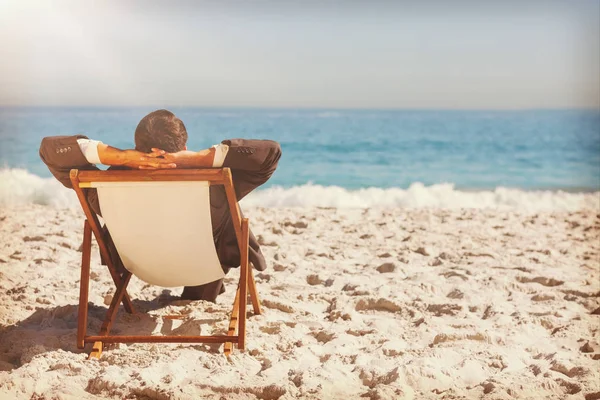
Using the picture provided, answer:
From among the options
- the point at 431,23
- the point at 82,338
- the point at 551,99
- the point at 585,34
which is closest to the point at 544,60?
the point at 551,99

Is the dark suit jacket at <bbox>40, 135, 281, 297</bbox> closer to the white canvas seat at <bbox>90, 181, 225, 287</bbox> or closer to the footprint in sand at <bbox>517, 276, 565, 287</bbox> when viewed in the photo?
the white canvas seat at <bbox>90, 181, 225, 287</bbox>

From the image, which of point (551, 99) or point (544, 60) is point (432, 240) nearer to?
point (551, 99)

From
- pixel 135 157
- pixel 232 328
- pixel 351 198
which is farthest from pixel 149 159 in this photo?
pixel 351 198

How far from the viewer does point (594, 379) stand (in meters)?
2.06

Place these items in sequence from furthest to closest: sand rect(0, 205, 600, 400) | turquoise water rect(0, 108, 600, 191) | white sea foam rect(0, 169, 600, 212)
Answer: turquoise water rect(0, 108, 600, 191)
white sea foam rect(0, 169, 600, 212)
sand rect(0, 205, 600, 400)

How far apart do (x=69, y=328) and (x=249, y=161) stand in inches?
36.4

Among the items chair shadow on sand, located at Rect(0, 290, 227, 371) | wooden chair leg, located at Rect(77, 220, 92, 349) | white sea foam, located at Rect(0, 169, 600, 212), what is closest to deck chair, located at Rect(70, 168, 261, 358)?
wooden chair leg, located at Rect(77, 220, 92, 349)

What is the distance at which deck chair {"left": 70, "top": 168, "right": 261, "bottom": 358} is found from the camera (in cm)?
206

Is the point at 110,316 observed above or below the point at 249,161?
below

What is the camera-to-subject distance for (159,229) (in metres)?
2.21

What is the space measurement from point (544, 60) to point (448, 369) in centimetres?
1591

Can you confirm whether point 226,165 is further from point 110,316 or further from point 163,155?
point 110,316

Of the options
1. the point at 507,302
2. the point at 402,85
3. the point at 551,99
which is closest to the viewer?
the point at 507,302

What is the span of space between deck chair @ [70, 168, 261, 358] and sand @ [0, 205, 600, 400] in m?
0.10
